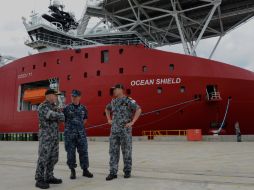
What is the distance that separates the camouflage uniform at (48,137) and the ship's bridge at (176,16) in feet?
59.3

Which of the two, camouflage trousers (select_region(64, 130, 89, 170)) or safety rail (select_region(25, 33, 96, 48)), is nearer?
camouflage trousers (select_region(64, 130, 89, 170))

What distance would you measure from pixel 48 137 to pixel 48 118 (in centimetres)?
32

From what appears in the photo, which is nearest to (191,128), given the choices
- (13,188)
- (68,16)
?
(13,188)

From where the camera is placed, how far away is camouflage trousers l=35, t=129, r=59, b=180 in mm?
5074

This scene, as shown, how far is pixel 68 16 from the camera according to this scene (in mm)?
32000

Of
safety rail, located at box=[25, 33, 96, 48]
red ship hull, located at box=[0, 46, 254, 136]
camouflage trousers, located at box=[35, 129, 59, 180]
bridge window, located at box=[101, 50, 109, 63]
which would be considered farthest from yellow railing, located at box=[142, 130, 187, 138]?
camouflage trousers, located at box=[35, 129, 59, 180]

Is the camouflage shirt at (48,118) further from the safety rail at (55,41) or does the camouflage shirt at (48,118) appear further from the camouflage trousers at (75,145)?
the safety rail at (55,41)

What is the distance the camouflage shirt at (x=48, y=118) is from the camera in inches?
204

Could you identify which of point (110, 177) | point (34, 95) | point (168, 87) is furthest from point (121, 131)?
point (34, 95)

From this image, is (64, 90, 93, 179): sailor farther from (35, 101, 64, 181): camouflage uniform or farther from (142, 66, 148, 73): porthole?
(142, 66, 148, 73): porthole

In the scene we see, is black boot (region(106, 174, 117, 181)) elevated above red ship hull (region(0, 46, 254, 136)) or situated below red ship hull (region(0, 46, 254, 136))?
below

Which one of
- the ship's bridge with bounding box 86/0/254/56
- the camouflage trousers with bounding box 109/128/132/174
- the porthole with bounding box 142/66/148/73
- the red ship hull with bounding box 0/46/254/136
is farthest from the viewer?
the ship's bridge with bounding box 86/0/254/56

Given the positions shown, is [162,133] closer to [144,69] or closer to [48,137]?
[144,69]

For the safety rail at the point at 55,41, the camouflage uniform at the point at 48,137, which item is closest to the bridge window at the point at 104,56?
the safety rail at the point at 55,41
